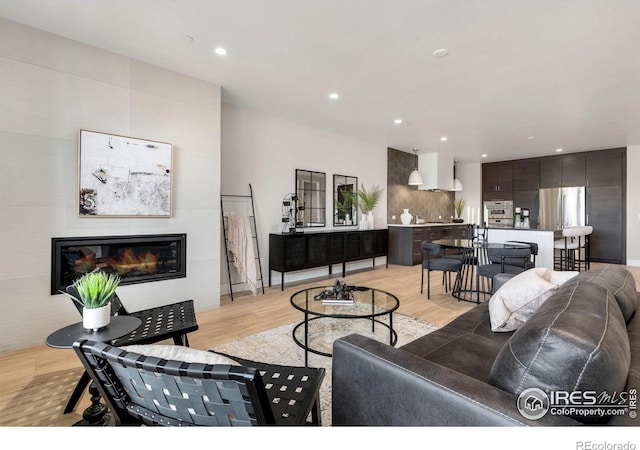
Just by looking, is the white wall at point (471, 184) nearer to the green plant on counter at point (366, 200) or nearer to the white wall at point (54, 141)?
the green plant on counter at point (366, 200)

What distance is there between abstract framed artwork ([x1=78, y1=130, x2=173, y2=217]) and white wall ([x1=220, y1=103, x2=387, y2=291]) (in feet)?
3.82

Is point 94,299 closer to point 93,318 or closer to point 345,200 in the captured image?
point 93,318

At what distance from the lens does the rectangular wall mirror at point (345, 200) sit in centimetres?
603

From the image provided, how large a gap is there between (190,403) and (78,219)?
9.03 feet

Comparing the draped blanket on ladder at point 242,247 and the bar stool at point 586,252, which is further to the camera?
the bar stool at point 586,252

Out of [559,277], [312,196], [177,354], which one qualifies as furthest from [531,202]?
[177,354]

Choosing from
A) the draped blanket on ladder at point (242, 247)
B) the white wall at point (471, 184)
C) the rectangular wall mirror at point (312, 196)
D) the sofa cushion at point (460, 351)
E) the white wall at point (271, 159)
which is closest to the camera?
the sofa cushion at point (460, 351)

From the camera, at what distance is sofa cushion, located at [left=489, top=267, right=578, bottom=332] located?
1786 mm

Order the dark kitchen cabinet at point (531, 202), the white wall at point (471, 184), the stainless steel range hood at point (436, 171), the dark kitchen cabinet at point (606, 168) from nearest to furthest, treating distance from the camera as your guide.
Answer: the dark kitchen cabinet at point (606, 168) < the stainless steel range hood at point (436, 171) < the dark kitchen cabinet at point (531, 202) < the white wall at point (471, 184)

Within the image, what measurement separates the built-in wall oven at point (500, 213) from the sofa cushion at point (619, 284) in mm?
7246

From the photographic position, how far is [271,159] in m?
4.99

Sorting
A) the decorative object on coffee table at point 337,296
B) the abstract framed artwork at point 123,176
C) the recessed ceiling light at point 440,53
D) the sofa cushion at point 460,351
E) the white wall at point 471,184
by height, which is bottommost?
the sofa cushion at point 460,351

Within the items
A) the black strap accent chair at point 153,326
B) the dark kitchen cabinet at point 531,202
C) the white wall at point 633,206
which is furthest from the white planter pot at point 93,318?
the white wall at point 633,206
